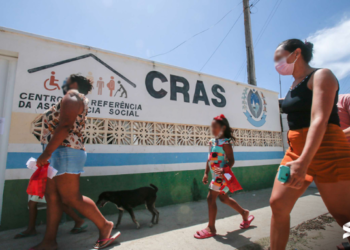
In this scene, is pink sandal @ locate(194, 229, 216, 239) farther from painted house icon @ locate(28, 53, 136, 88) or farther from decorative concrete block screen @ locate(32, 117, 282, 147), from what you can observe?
painted house icon @ locate(28, 53, 136, 88)

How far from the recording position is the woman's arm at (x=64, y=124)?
189cm

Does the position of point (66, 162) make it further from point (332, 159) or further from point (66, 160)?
point (332, 159)

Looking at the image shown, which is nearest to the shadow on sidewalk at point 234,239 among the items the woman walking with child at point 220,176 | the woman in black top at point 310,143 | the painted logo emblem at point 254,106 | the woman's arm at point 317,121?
the woman walking with child at point 220,176

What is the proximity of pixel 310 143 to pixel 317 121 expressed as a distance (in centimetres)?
14

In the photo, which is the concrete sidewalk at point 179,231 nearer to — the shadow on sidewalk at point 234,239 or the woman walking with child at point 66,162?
the shadow on sidewalk at point 234,239

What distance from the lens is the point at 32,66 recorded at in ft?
10.5

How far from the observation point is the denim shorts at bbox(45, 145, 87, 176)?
199cm

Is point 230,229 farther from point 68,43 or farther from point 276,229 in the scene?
point 68,43

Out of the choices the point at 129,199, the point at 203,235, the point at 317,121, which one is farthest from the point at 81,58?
the point at 317,121

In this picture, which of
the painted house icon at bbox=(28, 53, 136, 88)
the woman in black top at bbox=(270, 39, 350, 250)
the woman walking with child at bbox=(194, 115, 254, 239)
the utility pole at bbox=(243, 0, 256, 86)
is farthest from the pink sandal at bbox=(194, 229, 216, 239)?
the utility pole at bbox=(243, 0, 256, 86)

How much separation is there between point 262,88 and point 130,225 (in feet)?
16.8

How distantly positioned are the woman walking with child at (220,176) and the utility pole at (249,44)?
167 inches

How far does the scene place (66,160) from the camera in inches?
78.8

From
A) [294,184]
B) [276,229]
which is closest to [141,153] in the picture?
[276,229]
